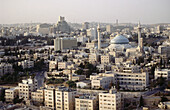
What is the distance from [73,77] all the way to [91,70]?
5.07ft

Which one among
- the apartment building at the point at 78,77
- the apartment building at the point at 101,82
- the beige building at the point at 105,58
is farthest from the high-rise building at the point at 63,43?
the apartment building at the point at 101,82

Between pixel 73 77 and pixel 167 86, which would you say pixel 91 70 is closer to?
pixel 73 77

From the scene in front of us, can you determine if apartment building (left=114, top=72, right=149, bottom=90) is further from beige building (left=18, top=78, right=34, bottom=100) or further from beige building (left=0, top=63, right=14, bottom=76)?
beige building (left=0, top=63, right=14, bottom=76)

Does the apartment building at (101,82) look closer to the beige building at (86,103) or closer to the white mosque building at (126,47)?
the beige building at (86,103)

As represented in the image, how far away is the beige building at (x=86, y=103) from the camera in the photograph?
30.6 feet

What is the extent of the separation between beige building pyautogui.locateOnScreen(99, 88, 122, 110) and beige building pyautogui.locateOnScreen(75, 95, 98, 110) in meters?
0.15

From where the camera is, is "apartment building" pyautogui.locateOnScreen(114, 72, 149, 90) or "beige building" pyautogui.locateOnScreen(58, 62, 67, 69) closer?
"apartment building" pyautogui.locateOnScreen(114, 72, 149, 90)

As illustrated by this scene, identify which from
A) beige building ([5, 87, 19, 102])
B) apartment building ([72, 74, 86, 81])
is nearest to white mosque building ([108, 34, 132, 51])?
apartment building ([72, 74, 86, 81])

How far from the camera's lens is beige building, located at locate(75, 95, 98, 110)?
9.32 m

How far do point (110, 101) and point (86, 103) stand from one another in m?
0.58

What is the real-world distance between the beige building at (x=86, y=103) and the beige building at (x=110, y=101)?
15cm

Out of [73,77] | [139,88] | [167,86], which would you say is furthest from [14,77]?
[167,86]

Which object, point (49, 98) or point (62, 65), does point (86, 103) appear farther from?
point (62, 65)

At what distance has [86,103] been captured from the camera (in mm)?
9359
